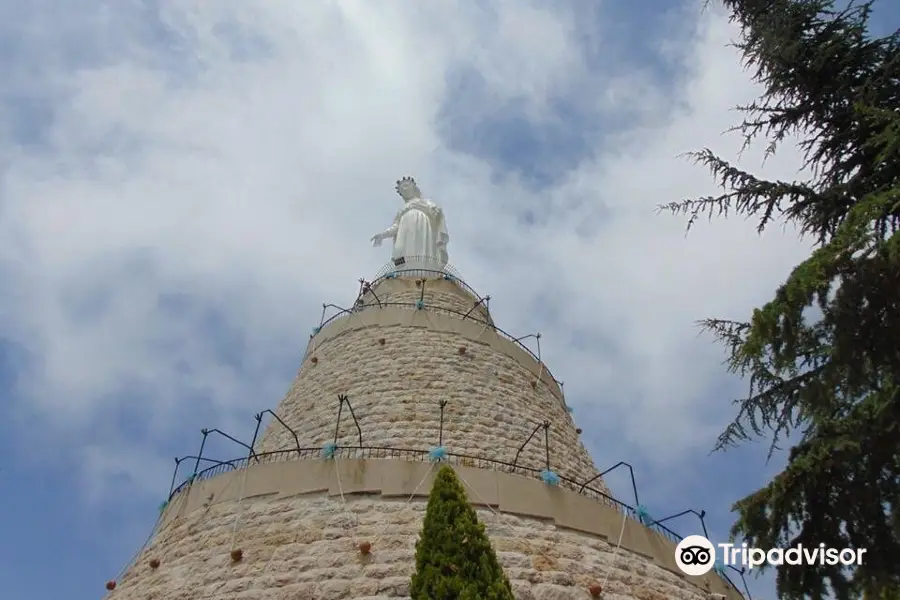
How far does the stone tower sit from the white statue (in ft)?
19.8

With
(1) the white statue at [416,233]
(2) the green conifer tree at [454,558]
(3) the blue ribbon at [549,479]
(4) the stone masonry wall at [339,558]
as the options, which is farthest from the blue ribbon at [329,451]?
(1) the white statue at [416,233]

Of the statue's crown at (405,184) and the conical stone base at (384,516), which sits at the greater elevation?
the statue's crown at (405,184)

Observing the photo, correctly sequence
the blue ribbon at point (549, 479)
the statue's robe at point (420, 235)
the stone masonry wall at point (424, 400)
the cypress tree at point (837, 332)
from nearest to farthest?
1. the cypress tree at point (837, 332)
2. the blue ribbon at point (549, 479)
3. the stone masonry wall at point (424, 400)
4. the statue's robe at point (420, 235)

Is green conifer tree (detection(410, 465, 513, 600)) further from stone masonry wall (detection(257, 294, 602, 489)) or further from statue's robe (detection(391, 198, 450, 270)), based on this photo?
statue's robe (detection(391, 198, 450, 270))

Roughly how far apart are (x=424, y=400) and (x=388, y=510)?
401 centimetres

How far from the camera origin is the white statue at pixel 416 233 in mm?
19125

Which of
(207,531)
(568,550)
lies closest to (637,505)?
(568,550)

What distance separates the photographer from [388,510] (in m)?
8.27

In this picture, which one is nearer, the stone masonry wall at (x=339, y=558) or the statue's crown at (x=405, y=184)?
the stone masonry wall at (x=339, y=558)

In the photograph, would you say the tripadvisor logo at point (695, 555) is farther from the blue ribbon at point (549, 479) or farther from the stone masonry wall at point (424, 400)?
the stone masonry wall at point (424, 400)

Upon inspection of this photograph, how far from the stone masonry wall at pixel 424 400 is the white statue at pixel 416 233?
4.70 meters

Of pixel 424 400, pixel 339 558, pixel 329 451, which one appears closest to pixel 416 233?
pixel 424 400

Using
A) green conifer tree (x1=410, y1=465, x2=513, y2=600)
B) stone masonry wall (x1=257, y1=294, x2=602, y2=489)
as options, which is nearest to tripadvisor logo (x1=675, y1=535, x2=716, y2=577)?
stone masonry wall (x1=257, y1=294, x2=602, y2=489)

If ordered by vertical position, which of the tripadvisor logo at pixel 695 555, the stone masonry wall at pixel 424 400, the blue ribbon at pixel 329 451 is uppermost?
the stone masonry wall at pixel 424 400
